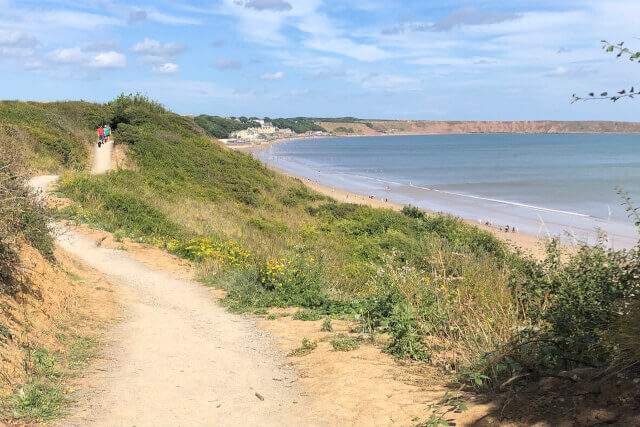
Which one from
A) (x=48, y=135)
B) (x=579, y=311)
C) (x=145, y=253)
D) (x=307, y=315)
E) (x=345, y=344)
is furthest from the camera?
(x=48, y=135)

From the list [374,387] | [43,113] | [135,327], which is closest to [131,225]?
[135,327]

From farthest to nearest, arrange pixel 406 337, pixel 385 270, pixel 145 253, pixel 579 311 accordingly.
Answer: pixel 145 253 < pixel 385 270 < pixel 406 337 < pixel 579 311

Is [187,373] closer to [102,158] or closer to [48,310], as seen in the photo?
[48,310]

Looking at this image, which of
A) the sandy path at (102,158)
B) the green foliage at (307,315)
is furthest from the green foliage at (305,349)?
the sandy path at (102,158)

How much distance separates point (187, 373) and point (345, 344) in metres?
2.06

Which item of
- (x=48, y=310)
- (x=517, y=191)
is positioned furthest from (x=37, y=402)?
(x=517, y=191)

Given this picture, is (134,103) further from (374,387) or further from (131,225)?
(374,387)

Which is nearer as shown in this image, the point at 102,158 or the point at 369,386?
the point at 369,386

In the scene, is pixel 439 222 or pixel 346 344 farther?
pixel 439 222

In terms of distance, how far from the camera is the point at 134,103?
3950cm

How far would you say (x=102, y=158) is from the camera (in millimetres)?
28250

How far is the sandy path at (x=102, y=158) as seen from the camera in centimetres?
2519

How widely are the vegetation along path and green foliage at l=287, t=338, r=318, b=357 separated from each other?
27 centimetres

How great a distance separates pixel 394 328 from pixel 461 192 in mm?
45462
